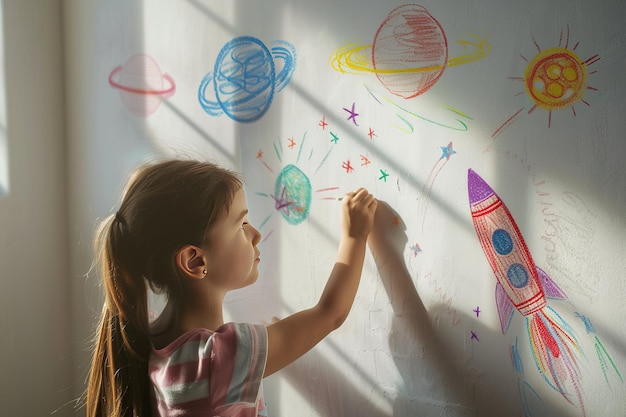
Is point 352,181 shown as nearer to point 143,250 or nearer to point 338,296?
point 338,296

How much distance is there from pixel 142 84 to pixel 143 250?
556 millimetres

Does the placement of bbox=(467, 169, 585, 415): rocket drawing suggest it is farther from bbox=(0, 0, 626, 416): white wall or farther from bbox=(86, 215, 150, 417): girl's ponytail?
bbox=(86, 215, 150, 417): girl's ponytail

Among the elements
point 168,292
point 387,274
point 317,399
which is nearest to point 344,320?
point 387,274

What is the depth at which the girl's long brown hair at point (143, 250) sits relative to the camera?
3.77 feet

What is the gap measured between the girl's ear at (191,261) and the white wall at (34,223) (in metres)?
0.69

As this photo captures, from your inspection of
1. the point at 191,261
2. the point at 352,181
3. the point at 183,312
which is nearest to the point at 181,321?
the point at 183,312

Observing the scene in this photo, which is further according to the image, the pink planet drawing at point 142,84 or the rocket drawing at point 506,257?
the pink planet drawing at point 142,84

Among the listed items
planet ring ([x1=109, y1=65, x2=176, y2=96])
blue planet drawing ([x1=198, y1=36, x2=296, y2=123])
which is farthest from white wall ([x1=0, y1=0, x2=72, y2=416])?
blue planet drawing ([x1=198, y1=36, x2=296, y2=123])

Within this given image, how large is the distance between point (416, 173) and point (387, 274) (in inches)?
8.3

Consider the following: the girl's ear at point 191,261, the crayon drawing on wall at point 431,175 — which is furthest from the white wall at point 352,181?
the girl's ear at point 191,261

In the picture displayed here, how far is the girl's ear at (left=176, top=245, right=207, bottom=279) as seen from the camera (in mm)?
1151

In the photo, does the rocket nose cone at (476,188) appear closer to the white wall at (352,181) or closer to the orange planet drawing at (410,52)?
the white wall at (352,181)

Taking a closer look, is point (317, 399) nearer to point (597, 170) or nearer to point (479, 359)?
point (479, 359)

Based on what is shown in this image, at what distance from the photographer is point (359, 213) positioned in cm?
130
